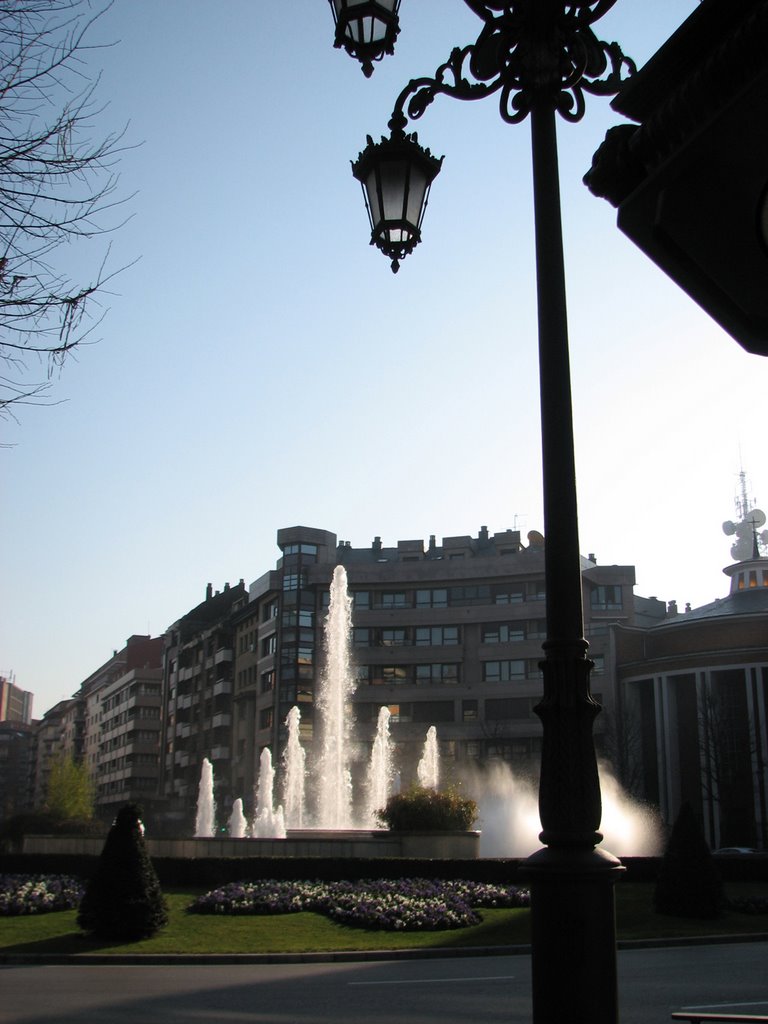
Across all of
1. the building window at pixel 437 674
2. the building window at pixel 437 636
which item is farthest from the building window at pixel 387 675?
the building window at pixel 437 636

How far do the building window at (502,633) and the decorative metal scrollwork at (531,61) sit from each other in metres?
67.1

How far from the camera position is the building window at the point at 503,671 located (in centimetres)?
7094

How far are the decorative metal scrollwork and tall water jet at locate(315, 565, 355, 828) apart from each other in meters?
41.7

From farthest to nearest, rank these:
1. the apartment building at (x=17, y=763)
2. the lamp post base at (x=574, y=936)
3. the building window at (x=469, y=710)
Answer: the apartment building at (x=17, y=763) < the building window at (x=469, y=710) < the lamp post base at (x=574, y=936)

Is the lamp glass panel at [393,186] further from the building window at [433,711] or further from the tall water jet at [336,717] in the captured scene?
the building window at [433,711]

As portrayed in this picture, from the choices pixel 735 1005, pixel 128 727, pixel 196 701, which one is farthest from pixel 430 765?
pixel 128 727

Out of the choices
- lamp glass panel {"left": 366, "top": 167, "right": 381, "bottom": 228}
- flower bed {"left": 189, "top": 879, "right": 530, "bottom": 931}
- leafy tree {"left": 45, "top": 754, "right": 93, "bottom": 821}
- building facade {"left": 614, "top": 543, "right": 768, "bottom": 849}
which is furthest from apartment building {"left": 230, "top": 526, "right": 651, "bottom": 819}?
lamp glass panel {"left": 366, "top": 167, "right": 381, "bottom": 228}

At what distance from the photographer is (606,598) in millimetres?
73938

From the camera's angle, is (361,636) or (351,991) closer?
(351,991)

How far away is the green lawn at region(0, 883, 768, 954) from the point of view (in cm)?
1634

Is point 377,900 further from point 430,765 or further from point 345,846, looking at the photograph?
point 430,765

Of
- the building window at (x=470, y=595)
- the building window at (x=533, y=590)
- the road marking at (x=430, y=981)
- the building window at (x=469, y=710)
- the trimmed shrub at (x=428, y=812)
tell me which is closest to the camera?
the road marking at (x=430, y=981)

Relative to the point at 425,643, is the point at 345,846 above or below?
below

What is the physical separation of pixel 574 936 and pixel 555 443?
6.67 feet
